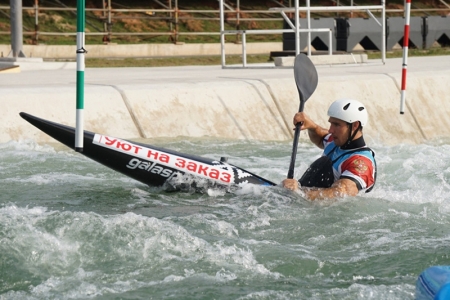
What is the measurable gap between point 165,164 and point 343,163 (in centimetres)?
154

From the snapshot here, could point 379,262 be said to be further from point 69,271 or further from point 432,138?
point 432,138

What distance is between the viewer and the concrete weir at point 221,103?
10.8 m

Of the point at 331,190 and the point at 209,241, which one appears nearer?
the point at 209,241

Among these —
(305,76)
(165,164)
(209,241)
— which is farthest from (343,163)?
(305,76)

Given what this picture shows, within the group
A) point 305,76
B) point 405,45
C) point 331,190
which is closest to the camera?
point 331,190

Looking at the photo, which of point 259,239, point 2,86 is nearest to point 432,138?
point 2,86

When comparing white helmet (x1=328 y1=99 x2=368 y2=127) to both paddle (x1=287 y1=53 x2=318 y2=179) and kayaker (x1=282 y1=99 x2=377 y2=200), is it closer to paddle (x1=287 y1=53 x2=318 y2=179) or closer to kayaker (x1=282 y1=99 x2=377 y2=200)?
kayaker (x1=282 y1=99 x2=377 y2=200)

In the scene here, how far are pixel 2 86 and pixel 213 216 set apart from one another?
223 inches

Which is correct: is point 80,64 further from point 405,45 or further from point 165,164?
point 405,45

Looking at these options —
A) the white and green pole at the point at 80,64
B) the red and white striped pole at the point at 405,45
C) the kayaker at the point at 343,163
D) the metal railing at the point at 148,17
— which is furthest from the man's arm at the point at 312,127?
the metal railing at the point at 148,17

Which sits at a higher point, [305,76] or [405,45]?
[405,45]

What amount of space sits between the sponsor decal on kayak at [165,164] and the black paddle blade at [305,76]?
1.41 metres

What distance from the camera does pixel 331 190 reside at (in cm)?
712

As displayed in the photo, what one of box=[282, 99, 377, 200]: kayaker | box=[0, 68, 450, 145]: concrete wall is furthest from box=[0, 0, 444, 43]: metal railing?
box=[282, 99, 377, 200]: kayaker
